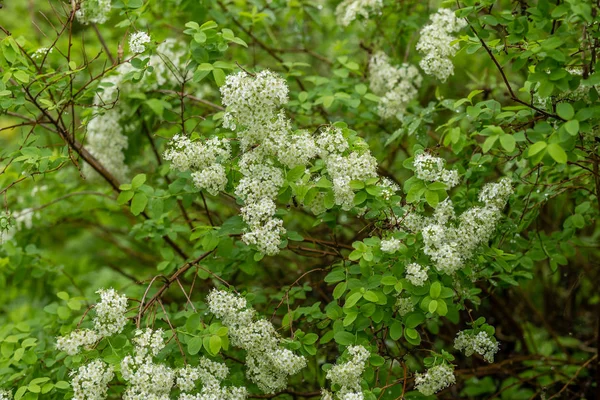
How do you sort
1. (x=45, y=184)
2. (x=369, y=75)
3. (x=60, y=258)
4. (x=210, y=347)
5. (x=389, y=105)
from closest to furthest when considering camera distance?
(x=210, y=347) → (x=389, y=105) → (x=369, y=75) → (x=45, y=184) → (x=60, y=258)

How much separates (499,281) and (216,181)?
1686mm

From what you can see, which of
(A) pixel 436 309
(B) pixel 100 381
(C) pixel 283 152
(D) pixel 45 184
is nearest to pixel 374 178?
(C) pixel 283 152

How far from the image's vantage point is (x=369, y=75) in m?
4.36

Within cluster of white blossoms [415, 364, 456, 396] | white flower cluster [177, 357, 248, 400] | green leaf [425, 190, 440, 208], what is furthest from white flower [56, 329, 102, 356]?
green leaf [425, 190, 440, 208]

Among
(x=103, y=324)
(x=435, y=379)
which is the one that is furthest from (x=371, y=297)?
(x=103, y=324)

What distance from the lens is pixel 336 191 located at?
2.80 metres

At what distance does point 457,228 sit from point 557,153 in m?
0.65

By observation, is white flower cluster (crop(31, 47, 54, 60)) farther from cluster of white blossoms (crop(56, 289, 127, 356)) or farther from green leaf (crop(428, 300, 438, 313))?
green leaf (crop(428, 300, 438, 313))

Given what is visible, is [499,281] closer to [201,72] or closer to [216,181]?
[216,181]

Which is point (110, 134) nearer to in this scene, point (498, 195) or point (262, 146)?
point (262, 146)

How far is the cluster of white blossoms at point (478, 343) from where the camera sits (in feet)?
9.57

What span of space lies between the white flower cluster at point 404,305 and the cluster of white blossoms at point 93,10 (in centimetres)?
217

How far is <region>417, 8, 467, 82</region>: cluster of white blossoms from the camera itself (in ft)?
11.4

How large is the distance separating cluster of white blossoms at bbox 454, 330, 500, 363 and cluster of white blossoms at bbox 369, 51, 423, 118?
58.6 inches
